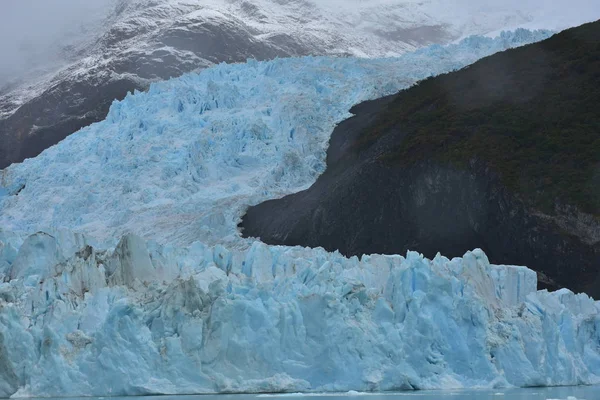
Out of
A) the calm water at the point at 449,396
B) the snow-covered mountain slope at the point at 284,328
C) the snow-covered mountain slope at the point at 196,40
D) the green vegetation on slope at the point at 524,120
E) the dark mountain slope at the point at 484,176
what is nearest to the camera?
the calm water at the point at 449,396

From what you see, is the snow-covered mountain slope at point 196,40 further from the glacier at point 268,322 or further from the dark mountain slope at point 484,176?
the glacier at point 268,322

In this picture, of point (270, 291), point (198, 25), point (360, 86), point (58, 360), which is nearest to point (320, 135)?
point (360, 86)

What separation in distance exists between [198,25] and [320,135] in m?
52.2

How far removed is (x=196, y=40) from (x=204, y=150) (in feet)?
164

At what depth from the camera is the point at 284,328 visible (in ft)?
65.7

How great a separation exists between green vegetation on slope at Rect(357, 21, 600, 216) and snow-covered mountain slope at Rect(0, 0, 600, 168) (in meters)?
33.3

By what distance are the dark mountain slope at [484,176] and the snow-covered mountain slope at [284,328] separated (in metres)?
7.55

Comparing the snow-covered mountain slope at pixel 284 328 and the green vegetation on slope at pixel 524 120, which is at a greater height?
the green vegetation on slope at pixel 524 120

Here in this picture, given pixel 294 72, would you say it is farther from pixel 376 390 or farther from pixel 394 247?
pixel 376 390

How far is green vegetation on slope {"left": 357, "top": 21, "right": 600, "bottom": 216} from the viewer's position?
31906 millimetres

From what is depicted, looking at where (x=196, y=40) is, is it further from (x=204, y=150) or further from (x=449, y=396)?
(x=449, y=396)

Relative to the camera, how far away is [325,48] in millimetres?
96625

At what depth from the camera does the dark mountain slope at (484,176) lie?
3012cm

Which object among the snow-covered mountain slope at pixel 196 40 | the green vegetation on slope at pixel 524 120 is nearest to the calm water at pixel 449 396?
the green vegetation on slope at pixel 524 120
